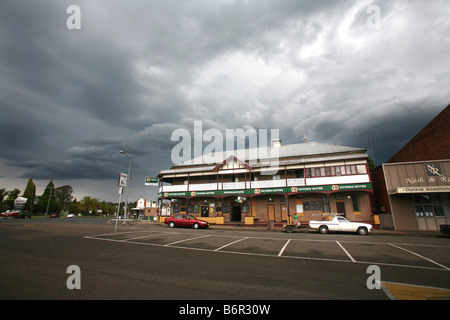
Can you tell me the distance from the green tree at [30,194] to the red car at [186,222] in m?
64.6

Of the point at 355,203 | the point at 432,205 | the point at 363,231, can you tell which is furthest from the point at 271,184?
the point at 432,205

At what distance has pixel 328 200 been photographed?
23.5 m

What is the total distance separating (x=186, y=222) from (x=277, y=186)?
453 inches

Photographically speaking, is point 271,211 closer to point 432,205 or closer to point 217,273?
point 432,205

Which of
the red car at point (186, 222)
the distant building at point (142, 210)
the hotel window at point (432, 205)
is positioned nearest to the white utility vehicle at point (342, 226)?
the hotel window at point (432, 205)

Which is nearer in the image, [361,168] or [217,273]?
[217,273]

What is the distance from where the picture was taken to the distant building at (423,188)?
61.5 feet

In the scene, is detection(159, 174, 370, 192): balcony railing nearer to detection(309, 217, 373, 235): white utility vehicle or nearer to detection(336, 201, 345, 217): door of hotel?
detection(336, 201, 345, 217): door of hotel

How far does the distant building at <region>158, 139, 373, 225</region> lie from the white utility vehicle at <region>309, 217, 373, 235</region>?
497 cm

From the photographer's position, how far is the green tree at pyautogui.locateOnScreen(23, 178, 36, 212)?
5990cm

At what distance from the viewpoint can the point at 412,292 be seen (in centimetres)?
466

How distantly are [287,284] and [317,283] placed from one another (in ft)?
2.56
